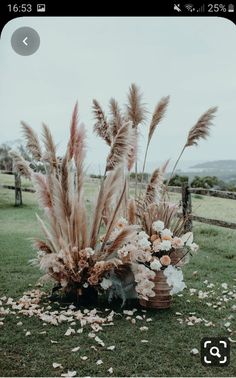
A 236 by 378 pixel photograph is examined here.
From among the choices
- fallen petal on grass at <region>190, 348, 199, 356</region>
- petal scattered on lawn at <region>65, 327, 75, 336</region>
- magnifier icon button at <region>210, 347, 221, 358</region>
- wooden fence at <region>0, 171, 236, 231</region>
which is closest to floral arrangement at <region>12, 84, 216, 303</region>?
petal scattered on lawn at <region>65, 327, 75, 336</region>

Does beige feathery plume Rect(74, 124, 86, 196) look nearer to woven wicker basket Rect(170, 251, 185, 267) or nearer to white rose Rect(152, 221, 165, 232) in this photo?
white rose Rect(152, 221, 165, 232)

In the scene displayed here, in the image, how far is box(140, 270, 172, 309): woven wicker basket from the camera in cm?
382

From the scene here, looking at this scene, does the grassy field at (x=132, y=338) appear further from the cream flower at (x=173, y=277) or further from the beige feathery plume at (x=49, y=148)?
the beige feathery plume at (x=49, y=148)

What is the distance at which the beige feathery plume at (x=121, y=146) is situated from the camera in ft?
11.2

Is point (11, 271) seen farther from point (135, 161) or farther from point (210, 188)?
point (210, 188)

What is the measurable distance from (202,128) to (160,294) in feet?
4.30

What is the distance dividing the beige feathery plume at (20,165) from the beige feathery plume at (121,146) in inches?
31.3

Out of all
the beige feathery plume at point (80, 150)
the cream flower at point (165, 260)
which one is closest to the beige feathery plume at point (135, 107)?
the beige feathery plume at point (80, 150)

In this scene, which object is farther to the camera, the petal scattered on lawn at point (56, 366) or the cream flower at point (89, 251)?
the cream flower at point (89, 251)

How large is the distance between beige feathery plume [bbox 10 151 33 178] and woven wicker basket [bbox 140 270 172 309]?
1.22 metres

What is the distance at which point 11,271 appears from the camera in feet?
15.7

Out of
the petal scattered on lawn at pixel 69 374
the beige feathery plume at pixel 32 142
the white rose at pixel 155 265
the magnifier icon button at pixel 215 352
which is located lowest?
the petal scattered on lawn at pixel 69 374
